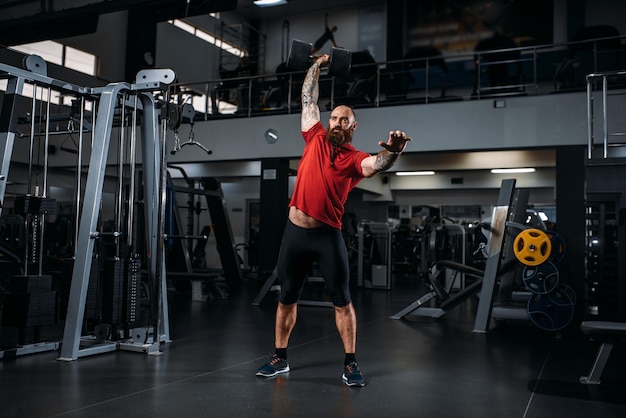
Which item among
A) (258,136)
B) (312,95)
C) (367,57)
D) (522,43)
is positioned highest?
(522,43)

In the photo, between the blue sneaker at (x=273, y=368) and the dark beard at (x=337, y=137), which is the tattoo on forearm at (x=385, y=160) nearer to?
the dark beard at (x=337, y=137)

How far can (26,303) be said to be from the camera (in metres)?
2.89

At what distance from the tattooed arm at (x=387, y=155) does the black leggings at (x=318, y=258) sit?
0.34 meters

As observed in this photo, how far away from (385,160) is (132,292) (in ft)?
5.71

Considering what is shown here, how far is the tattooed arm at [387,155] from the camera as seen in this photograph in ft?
7.18

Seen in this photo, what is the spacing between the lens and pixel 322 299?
20.3 ft

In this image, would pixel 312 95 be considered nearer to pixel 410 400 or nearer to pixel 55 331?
pixel 410 400

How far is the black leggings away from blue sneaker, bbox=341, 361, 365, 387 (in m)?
0.29

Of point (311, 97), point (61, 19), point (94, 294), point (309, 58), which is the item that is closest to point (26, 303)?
point (94, 294)

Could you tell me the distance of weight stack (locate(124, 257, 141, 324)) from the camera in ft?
10.4

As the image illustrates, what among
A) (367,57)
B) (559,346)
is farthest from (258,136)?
(559,346)

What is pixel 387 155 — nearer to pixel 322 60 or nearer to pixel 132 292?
pixel 322 60

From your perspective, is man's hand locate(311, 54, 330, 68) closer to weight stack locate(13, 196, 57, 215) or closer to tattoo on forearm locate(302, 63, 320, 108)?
tattoo on forearm locate(302, 63, 320, 108)

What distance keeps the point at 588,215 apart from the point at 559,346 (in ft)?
9.33
